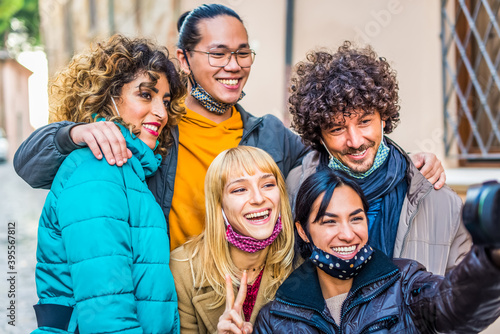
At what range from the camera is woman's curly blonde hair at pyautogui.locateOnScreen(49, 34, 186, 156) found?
2.81 metres

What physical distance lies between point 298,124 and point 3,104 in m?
35.0

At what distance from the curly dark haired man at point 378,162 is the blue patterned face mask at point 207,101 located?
51 centimetres

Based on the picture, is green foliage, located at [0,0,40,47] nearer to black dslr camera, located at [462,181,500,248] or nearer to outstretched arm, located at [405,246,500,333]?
outstretched arm, located at [405,246,500,333]

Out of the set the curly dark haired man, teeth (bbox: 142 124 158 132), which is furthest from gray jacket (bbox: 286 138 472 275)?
teeth (bbox: 142 124 158 132)

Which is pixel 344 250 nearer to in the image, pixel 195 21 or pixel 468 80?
pixel 195 21

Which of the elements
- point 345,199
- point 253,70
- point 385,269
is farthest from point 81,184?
point 253,70

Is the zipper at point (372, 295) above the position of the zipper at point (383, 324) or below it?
above

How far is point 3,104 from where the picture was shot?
34.2 metres

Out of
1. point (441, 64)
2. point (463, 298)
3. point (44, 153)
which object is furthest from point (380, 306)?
point (441, 64)

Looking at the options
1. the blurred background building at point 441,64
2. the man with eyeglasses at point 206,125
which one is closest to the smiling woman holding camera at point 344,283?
the man with eyeglasses at point 206,125

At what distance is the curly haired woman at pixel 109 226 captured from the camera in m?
2.21

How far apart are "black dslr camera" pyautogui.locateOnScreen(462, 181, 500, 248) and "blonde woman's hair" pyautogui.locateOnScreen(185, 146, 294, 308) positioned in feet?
4.29

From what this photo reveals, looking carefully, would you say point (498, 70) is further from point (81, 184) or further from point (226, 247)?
point (81, 184)

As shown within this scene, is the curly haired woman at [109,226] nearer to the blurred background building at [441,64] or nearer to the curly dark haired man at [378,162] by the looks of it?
the curly dark haired man at [378,162]
